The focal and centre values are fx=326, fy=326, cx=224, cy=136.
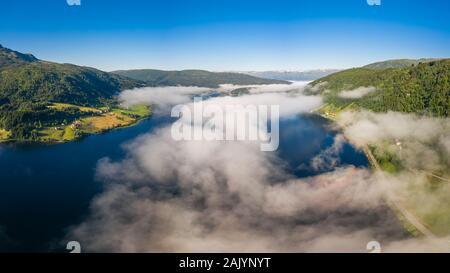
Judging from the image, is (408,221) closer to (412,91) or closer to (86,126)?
(412,91)

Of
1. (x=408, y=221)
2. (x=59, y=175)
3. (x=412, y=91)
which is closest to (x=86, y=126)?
(x=59, y=175)

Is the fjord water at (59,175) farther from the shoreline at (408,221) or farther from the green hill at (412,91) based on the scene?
the shoreline at (408,221)

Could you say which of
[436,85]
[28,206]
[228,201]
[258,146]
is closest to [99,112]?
[258,146]

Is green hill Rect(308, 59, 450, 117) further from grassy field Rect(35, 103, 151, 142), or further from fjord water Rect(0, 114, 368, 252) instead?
grassy field Rect(35, 103, 151, 142)

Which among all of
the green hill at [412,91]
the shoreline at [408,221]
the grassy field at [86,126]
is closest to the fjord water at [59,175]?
the grassy field at [86,126]

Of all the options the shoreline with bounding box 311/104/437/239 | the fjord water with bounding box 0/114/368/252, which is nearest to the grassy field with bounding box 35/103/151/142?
the fjord water with bounding box 0/114/368/252

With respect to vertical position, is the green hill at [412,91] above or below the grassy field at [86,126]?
above

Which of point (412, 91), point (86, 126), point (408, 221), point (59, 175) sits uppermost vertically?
point (412, 91)
